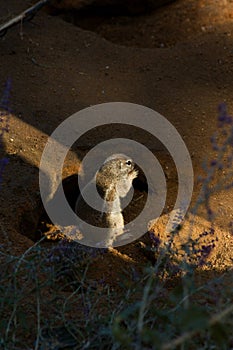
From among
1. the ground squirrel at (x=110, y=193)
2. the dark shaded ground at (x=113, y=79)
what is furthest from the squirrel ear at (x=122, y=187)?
the dark shaded ground at (x=113, y=79)

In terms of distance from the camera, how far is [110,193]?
14.9ft

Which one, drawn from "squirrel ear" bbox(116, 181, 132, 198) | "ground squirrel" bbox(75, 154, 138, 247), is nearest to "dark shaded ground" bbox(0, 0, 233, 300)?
"ground squirrel" bbox(75, 154, 138, 247)

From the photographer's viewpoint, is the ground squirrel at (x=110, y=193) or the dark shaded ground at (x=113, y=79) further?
the dark shaded ground at (x=113, y=79)

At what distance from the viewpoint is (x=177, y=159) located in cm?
527

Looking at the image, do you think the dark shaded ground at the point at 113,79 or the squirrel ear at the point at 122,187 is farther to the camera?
the dark shaded ground at the point at 113,79

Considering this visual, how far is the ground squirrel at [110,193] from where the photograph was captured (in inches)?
179

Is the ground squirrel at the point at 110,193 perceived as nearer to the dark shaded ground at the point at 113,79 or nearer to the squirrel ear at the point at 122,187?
the squirrel ear at the point at 122,187

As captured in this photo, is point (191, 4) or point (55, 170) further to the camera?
point (191, 4)

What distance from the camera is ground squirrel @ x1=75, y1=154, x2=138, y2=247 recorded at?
454 centimetres

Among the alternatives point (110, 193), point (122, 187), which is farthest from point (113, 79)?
point (110, 193)

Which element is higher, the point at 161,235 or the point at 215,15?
the point at 215,15

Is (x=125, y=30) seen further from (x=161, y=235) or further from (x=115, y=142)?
(x=161, y=235)

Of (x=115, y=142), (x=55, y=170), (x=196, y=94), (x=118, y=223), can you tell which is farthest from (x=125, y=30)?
(x=118, y=223)

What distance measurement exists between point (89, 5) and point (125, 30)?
1.91 feet
